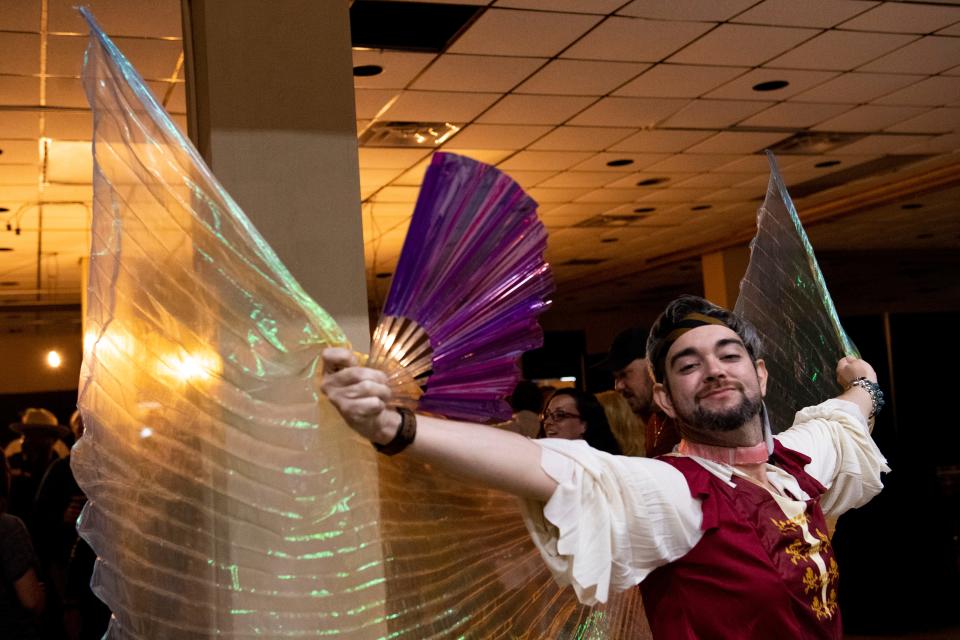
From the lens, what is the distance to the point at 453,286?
4.40ft

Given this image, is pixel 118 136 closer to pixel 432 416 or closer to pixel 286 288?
pixel 286 288

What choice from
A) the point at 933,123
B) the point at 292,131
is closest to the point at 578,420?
the point at 292,131

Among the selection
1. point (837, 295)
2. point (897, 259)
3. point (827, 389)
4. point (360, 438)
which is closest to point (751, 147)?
point (827, 389)

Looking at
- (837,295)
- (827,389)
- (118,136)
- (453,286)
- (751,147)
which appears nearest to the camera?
(453,286)

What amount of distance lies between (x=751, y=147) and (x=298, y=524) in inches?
248

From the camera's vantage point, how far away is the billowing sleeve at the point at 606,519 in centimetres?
148

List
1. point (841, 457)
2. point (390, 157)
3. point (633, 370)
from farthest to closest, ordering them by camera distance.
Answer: point (390, 157), point (633, 370), point (841, 457)

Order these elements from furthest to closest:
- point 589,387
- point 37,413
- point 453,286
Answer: point 589,387
point 37,413
point 453,286

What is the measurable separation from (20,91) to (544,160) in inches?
130

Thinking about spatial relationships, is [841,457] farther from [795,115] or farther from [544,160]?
[544,160]

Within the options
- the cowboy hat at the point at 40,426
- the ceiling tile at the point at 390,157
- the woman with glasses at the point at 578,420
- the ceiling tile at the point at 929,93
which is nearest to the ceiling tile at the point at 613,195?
the ceiling tile at the point at 390,157

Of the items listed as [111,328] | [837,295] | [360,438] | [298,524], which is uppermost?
[837,295]

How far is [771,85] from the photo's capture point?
580 cm

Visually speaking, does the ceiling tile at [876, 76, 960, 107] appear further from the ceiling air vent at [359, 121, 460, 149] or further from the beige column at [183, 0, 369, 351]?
the beige column at [183, 0, 369, 351]
